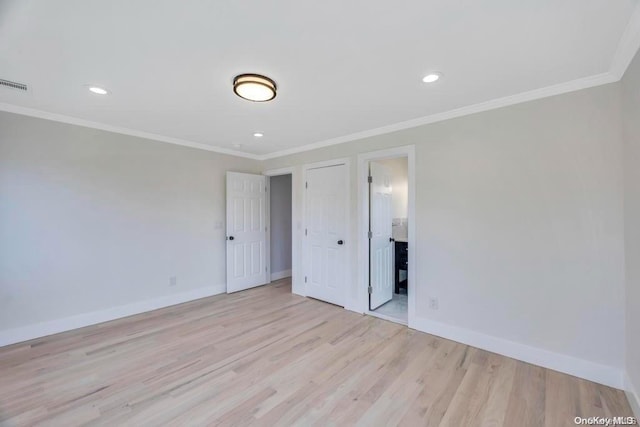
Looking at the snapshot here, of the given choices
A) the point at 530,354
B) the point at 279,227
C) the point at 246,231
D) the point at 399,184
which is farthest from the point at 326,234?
the point at 530,354

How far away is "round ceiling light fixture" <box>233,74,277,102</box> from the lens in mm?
2064

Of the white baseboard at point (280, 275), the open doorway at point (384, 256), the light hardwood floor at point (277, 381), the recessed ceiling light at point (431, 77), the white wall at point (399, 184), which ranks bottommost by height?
the light hardwood floor at point (277, 381)

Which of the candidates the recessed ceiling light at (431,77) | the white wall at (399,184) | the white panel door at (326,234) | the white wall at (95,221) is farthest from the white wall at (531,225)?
the white wall at (95,221)

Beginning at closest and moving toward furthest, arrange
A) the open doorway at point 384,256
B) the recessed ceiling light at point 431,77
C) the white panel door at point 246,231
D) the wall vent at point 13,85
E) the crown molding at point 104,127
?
the recessed ceiling light at point 431,77, the wall vent at point 13,85, the crown molding at point 104,127, the open doorway at point 384,256, the white panel door at point 246,231

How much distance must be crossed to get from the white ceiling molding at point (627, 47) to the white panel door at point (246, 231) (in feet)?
14.2

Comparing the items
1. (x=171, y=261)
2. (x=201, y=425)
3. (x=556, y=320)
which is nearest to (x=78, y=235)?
(x=171, y=261)

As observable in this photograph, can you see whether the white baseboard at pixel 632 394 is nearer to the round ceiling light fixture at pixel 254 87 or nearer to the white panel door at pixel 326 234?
the white panel door at pixel 326 234

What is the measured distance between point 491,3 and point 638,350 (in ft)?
7.55

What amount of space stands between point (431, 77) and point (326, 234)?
2.49 meters

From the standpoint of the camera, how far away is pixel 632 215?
5.88 ft

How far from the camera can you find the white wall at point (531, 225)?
6.77 feet

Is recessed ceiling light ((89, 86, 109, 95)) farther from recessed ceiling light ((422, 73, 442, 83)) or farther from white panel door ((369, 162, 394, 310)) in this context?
white panel door ((369, 162, 394, 310))

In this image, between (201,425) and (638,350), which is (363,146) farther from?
(201,425)

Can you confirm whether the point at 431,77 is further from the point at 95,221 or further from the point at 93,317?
the point at 93,317
